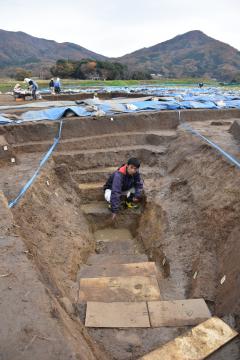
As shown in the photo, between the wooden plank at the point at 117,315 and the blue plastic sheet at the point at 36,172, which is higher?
the blue plastic sheet at the point at 36,172

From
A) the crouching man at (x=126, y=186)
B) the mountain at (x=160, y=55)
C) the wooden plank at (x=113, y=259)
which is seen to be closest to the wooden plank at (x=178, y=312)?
the wooden plank at (x=113, y=259)

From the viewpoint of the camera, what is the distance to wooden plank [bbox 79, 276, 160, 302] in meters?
4.30

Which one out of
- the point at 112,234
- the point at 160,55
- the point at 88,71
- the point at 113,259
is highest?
the point at 160,55

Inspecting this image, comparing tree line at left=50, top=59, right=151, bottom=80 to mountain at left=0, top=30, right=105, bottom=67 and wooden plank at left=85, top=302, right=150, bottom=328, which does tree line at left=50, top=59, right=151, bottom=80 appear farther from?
mountain at left=0, top=30, right=105, bottom=67

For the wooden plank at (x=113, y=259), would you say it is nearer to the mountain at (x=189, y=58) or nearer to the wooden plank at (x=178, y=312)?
the wooden plank at (x=178, y=312)

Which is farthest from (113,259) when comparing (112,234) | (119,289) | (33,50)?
(33,50)

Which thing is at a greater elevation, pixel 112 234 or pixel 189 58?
pixel 189 58

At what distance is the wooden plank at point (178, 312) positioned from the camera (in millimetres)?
3703

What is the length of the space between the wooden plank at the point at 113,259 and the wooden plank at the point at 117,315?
1616mm

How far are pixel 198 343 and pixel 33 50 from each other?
106655 millimetres

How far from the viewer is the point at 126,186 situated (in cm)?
707

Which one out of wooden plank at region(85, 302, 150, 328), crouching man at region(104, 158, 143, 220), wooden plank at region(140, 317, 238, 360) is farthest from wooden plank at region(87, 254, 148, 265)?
wooden plank at region(140, 317, 238, 360)

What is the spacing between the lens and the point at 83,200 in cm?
790

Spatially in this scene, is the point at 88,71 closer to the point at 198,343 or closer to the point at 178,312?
the point at 178,312
